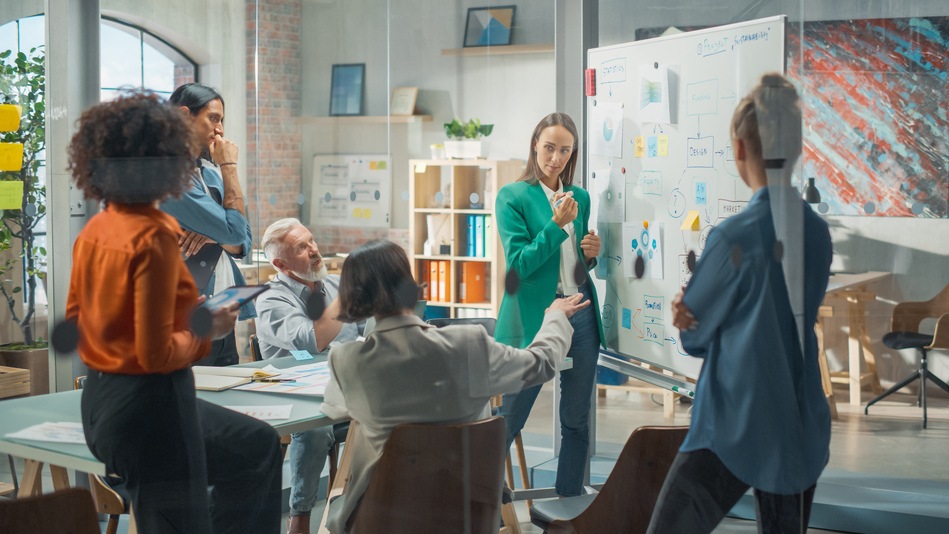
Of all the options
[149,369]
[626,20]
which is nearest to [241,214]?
[149,369]

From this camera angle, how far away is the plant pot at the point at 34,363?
1979mm

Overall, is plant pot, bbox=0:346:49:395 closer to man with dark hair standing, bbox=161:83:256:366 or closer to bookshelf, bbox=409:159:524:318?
man with dark hair standing, bbox=161:83:256:366

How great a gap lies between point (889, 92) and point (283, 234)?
7.23ft

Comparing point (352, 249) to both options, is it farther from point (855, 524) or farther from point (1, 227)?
point (855, 524)

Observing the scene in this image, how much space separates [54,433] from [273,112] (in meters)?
0.88

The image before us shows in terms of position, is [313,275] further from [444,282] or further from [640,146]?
[640,146]

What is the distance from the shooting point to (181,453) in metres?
1.97

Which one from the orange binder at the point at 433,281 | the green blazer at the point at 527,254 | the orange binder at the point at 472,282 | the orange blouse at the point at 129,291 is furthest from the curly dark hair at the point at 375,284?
the orange blouse at the point at 129,291

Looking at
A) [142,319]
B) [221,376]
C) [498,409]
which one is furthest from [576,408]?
[142,319]

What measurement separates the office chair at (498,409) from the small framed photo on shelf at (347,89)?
24.6 inches

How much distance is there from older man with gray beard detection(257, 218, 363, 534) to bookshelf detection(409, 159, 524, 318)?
0.82 feet

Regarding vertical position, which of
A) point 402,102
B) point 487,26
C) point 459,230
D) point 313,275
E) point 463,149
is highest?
point 487,26

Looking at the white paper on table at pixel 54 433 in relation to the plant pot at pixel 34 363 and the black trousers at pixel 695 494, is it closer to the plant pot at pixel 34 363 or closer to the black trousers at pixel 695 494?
the plant pot at pixel 34 363

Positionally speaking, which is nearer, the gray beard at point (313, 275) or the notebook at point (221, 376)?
the notebook at point (221, 376)
